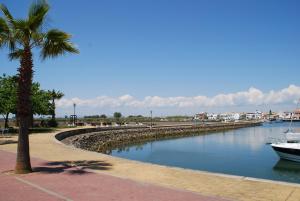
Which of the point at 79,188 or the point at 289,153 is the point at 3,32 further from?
the point at 289,153

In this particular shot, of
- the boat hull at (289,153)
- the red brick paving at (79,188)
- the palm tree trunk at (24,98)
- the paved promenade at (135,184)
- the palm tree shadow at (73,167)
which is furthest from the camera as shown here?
the boat hull at (289,153)

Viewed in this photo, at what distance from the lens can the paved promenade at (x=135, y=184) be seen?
9039mm

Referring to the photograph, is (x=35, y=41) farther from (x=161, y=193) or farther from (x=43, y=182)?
(x=161, y=193)

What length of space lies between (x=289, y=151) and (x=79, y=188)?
2345 cm

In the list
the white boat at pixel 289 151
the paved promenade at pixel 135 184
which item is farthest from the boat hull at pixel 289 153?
the paved promenade at pixel 135 184

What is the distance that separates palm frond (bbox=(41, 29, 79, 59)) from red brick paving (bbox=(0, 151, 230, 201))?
504cm

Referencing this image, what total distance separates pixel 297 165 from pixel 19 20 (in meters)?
24.7

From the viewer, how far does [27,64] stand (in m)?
13.2

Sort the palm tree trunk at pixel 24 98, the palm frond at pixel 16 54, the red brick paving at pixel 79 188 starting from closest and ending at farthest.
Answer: the red brick paving at pixel 79 188 → the palm tree trunk at pixel 24 98 → the palm frond at pixel 16 54

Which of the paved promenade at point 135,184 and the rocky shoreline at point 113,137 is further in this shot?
the rocky shoreline at point 113,137

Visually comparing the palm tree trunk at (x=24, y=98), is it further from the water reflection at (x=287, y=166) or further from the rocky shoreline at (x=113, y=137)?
the water reflection at (x=287, y=166)

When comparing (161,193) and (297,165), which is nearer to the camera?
(161,193)

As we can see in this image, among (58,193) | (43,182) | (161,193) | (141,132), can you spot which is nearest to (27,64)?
(43,182)

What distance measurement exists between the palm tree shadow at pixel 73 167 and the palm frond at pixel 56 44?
15.7 feet
